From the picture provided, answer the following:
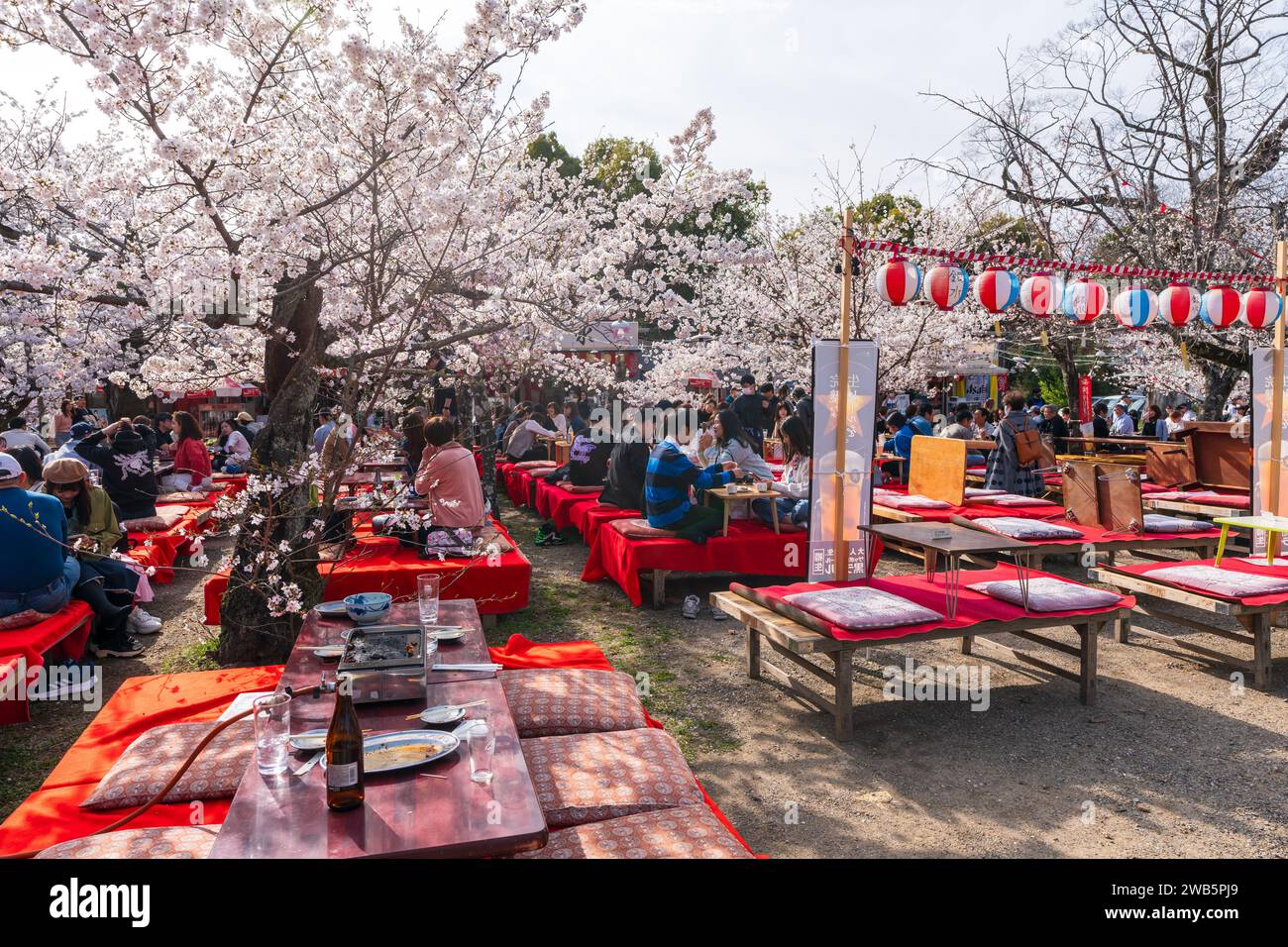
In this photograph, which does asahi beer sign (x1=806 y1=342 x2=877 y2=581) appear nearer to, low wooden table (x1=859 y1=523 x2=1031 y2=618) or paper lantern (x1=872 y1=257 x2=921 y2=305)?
low wooden table (x1=859 y1=523 x2=1031 y2=618)

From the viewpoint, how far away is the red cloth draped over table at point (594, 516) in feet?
28.8

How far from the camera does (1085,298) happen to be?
7773 millimetres

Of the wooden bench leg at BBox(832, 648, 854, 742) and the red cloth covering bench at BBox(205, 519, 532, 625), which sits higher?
the red cloth covering bench at BBox(205, 519, 532, 625)

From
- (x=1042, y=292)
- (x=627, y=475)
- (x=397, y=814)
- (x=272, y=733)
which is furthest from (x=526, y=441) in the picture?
(x=397, y=814)

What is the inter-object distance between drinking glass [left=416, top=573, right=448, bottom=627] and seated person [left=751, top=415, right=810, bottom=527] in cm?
450

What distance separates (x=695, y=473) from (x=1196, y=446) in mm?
6954

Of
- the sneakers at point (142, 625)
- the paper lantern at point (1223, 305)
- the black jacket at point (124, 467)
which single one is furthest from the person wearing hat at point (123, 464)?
the paper lantern at point (1223, 305)

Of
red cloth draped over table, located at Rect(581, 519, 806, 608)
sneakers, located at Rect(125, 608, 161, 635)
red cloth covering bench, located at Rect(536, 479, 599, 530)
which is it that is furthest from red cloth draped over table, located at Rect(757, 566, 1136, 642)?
sneakers, located at Rect(125, 608, 161, 635)

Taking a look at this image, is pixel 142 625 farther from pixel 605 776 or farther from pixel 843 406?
pixel 843 406

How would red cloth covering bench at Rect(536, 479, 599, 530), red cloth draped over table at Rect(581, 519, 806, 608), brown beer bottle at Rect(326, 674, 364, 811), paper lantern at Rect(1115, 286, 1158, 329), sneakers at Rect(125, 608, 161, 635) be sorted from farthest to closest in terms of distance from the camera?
red cloth covering bench at Rect(536, 479, 599, 530), paper lantern at Rect(1115, 286, 1158, 329), red cloth draped over table at Rect(581, 519, 806, 608), sneakers at Rect(125, 608, 161, 635), brown beer bottle at Rect(326, 674, 364, 811)

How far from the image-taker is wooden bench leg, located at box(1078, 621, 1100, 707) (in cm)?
525
